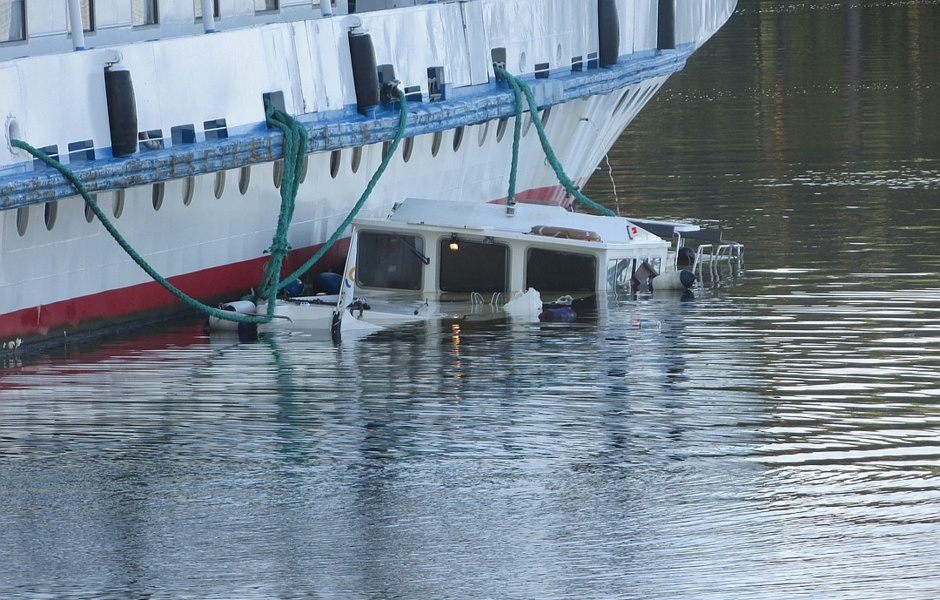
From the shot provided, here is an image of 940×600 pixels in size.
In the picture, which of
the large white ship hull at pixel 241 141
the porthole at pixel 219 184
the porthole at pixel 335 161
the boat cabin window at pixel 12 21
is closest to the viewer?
the large white ship hull at pixel 241 141

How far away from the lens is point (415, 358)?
15.5 metres

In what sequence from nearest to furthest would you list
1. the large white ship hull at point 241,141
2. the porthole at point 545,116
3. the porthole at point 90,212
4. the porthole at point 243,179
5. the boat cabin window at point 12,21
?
the large white ship hull at point 241,141 < the porthole at point 90,212 < the boat cabin window at point 12,21 < the porthole at point 243,179 < the porthole at point 545,116

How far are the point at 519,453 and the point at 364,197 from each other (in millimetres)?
6275

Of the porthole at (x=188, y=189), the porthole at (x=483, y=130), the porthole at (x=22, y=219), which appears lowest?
the porthole at (x=22, y=219)

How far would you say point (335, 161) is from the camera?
18.8 metres

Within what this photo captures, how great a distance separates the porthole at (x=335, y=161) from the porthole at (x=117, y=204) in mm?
2932

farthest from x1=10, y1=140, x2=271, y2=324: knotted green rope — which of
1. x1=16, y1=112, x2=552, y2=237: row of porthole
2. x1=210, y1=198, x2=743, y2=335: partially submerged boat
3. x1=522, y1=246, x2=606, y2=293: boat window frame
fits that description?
x1=522, y1=246, x2=606, y2=293: boat window frame

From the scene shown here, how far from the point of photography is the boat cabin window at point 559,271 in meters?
17.8

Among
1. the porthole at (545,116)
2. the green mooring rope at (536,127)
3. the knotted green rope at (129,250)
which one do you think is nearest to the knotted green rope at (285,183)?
the knotted green rope at (129,250)

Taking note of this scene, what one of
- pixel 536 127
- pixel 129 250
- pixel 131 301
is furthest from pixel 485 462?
pixel 536 127

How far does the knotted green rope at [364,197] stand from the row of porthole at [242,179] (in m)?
0.43

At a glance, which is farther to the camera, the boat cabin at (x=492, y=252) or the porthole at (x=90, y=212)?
the boat cabin at (x=492, y=252)

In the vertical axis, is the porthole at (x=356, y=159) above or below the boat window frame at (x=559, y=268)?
above

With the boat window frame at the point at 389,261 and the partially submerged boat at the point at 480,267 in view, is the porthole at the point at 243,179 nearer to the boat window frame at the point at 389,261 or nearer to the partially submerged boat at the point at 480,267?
the partially submerged boat at the point at 480,267
